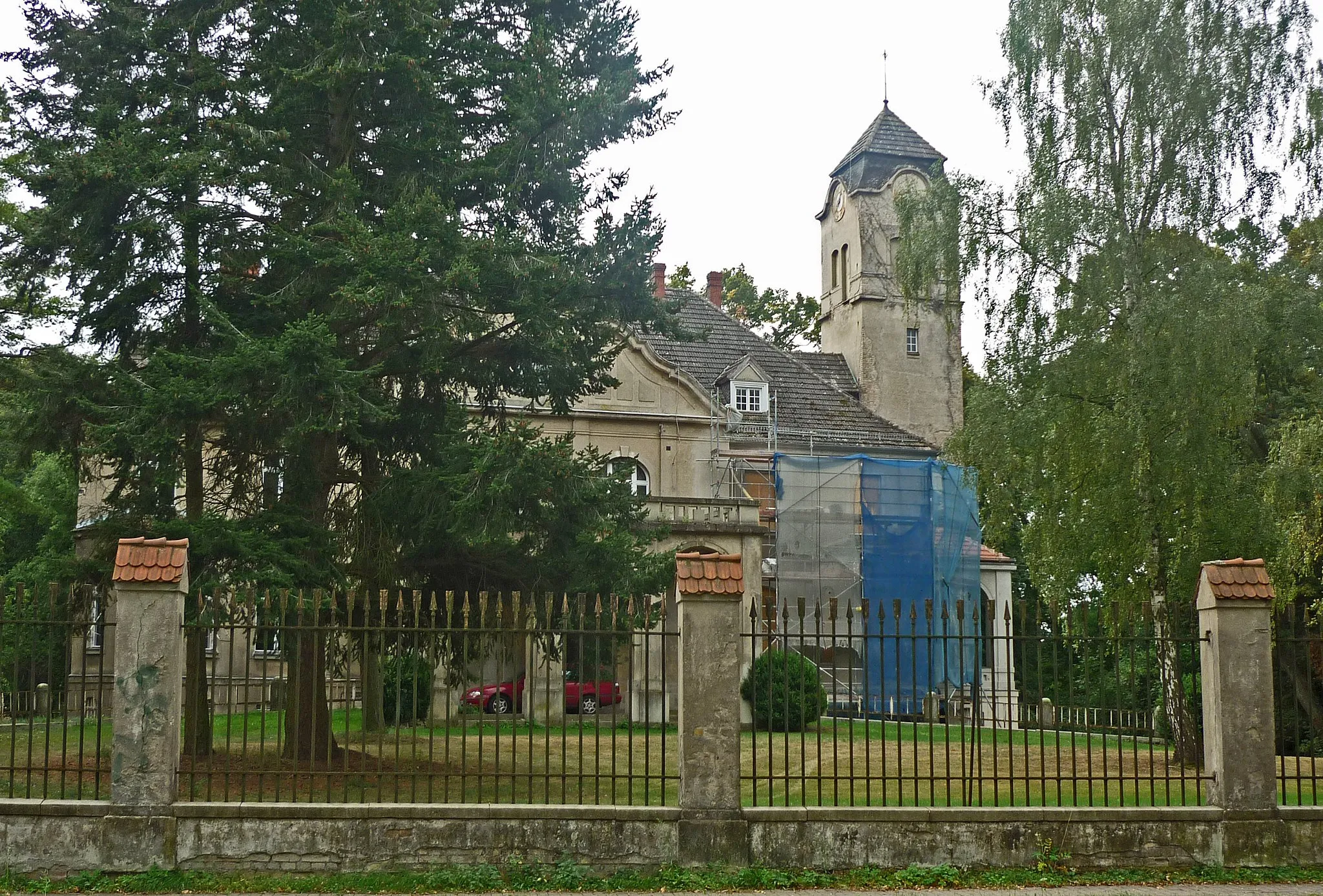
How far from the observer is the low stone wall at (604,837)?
9398 millimetres

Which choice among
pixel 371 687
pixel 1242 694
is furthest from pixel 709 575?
pixel 371 687

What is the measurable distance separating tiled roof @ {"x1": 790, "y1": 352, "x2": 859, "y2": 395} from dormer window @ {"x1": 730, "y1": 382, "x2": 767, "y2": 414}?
4.88 metres

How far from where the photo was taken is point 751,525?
95.2 ft

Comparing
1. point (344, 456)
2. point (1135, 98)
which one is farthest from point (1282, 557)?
point (344, 456)

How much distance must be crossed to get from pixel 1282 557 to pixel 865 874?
10.3m

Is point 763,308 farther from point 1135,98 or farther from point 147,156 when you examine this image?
point 147,156

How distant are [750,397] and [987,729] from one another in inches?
904

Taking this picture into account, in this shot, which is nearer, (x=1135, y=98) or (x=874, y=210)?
(x=1135, y=98)

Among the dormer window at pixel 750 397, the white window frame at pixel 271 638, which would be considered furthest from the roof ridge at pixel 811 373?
the white window frame at pixel 271 638

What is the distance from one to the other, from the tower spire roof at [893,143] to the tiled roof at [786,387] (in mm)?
8057

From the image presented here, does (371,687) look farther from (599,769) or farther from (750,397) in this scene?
(750,397)

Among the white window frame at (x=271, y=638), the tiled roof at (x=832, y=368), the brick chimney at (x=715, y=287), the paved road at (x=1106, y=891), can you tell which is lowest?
the paved road at (x=1106, y=891)

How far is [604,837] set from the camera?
962 cm

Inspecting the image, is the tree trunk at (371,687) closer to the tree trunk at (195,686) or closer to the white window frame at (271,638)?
the white window frame at (271,638)
